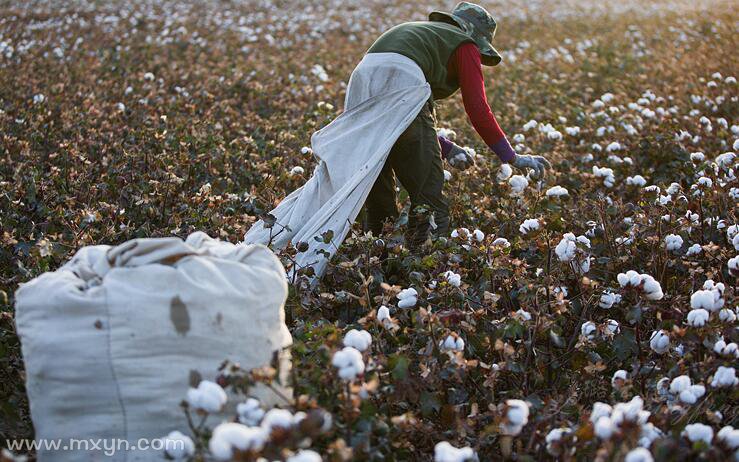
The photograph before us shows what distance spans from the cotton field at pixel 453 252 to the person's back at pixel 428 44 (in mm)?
622

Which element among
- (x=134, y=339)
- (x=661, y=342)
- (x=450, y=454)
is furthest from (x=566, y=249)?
(x=134, y=339)

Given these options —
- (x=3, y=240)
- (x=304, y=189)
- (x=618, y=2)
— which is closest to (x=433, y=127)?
(x=304, y=189)

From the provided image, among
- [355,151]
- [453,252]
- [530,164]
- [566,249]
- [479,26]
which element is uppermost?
[479,26]

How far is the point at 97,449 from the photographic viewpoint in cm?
220

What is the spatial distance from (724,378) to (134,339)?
1632 millimetres

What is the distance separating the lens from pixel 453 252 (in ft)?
11.6

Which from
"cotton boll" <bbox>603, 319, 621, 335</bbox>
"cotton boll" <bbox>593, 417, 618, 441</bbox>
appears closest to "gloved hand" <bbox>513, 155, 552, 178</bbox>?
"cotton boll" <bbox>603, 319, 621, 335</bbox>

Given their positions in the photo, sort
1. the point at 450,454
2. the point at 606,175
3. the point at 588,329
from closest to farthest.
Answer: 1. the point at 450,454
2. the point at 588,329
3. the point at 606,175

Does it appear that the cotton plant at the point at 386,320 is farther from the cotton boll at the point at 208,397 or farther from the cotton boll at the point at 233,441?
the cotton boll at the point at 233,441

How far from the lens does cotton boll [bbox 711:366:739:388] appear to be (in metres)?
2.34

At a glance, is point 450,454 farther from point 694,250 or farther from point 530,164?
point 530,164

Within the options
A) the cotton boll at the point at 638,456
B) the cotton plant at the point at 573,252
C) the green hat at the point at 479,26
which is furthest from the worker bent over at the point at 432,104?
A: the cotton boll at the point at 638,456

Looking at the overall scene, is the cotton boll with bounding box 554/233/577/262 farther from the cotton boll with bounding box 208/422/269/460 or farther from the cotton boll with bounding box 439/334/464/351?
the cotton boll with bounding box 208/422/269/460

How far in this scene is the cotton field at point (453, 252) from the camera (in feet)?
7.25
